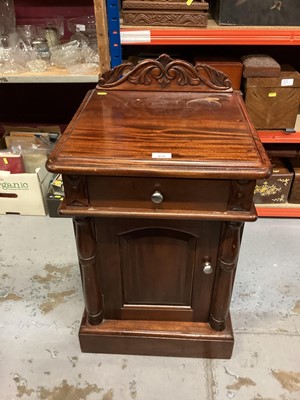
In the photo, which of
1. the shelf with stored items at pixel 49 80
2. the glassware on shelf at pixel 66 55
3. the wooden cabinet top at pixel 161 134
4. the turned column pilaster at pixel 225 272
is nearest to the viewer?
the wooden cabinet top at pixel 161 134

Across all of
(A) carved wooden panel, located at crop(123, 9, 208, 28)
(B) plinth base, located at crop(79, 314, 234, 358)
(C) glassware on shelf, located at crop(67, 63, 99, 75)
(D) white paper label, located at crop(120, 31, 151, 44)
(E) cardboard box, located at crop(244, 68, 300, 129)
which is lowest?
(B) plinth base, located at crop(79, 314, 234, 358)

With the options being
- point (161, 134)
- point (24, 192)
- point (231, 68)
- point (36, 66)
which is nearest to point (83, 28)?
point (36, 66)

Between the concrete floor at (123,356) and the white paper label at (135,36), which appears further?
the white paper label at (135,36)

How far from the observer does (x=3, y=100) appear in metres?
2.23

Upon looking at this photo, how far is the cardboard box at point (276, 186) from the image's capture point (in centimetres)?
191

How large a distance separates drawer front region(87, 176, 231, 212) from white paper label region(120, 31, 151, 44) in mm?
820

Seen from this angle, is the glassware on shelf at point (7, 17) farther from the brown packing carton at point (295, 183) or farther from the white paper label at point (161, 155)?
the brown packing carton at point (295, 183)

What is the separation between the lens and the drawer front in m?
0.95

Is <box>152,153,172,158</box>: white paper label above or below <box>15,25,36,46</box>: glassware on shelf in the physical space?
below

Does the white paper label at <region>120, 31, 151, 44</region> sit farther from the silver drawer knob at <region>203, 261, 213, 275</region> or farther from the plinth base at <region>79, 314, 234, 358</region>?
the plinth base at <region>79, 314, 234, 358</region>

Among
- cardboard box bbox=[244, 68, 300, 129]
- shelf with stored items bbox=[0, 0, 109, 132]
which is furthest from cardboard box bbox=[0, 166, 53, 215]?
cardboard box bbox=[244, 68, 300, 129]

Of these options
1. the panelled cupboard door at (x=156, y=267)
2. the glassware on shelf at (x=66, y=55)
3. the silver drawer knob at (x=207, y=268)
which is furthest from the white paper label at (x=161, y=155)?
the glassware on shelf at (x=66, y=55)

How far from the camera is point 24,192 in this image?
6.48 feet

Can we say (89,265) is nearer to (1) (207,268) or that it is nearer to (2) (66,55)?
(1) (207,268)
